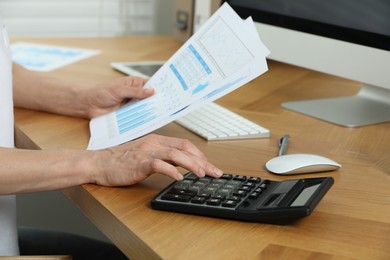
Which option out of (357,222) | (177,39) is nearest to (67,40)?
(177,39)

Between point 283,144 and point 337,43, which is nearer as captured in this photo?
point 283,144

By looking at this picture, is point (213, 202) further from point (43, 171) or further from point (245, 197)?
point (43, 171)

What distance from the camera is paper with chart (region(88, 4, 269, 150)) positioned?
3.74 feet

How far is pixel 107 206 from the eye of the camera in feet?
3.31

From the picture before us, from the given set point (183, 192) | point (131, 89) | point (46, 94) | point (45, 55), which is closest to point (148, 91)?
point (131, 89)

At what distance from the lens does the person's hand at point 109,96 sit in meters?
1.36

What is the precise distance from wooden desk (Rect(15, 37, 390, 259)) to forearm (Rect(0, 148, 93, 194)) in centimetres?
3

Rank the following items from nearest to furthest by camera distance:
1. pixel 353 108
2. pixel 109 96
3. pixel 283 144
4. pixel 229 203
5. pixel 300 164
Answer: pixel 229 203, pixel 300 164, pixel 283 144, pixel 109 96, pixel 353 108

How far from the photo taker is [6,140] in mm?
1248

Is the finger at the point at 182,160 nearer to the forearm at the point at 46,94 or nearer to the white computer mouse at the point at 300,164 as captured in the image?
the white computer mouse at the point at 300,164

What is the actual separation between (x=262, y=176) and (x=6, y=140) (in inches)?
17.0

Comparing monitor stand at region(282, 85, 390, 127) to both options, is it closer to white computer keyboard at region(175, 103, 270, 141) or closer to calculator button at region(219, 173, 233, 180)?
white computer keyboard at region(175, 103, 270, 141)

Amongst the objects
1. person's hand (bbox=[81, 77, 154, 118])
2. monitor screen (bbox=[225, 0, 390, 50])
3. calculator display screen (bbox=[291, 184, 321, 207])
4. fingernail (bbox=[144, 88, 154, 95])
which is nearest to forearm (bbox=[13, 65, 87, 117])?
person's hand (bbox=[81, 77, 154, 118])

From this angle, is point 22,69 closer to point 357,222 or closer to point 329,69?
point 329,69
